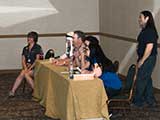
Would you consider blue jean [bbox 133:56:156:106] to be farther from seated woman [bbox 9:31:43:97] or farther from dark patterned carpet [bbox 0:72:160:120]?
seated woman [bbox 9:31:43:97]

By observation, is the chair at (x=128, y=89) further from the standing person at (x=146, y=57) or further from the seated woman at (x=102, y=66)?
the standing person at (x=146, y=57)

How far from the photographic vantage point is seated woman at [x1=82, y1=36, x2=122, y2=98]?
5141 mm

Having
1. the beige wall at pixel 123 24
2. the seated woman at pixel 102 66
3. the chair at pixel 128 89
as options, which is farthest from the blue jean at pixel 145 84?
the seated woman at pixel 102 66

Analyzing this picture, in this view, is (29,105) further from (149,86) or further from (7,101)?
(149,86)

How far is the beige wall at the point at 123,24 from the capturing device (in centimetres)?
741

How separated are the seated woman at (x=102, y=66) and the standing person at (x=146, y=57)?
37.7 inches

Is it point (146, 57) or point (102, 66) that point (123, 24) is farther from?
point (102, 66)

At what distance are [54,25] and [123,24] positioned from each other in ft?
7.65

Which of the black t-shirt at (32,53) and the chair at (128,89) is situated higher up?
the black t-shirt at (32,53)

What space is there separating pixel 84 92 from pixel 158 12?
305 cm

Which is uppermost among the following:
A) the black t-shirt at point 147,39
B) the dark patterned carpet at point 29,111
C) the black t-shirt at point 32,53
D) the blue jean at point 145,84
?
the black t-shirt at point 147,39

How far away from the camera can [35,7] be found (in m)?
10.2

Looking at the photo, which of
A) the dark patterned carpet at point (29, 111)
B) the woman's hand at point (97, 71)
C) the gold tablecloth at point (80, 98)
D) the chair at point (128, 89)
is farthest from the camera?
the dark patterned carpet at point (29, 111)

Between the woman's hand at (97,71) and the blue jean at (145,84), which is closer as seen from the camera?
the woman's hand at (97,71)
